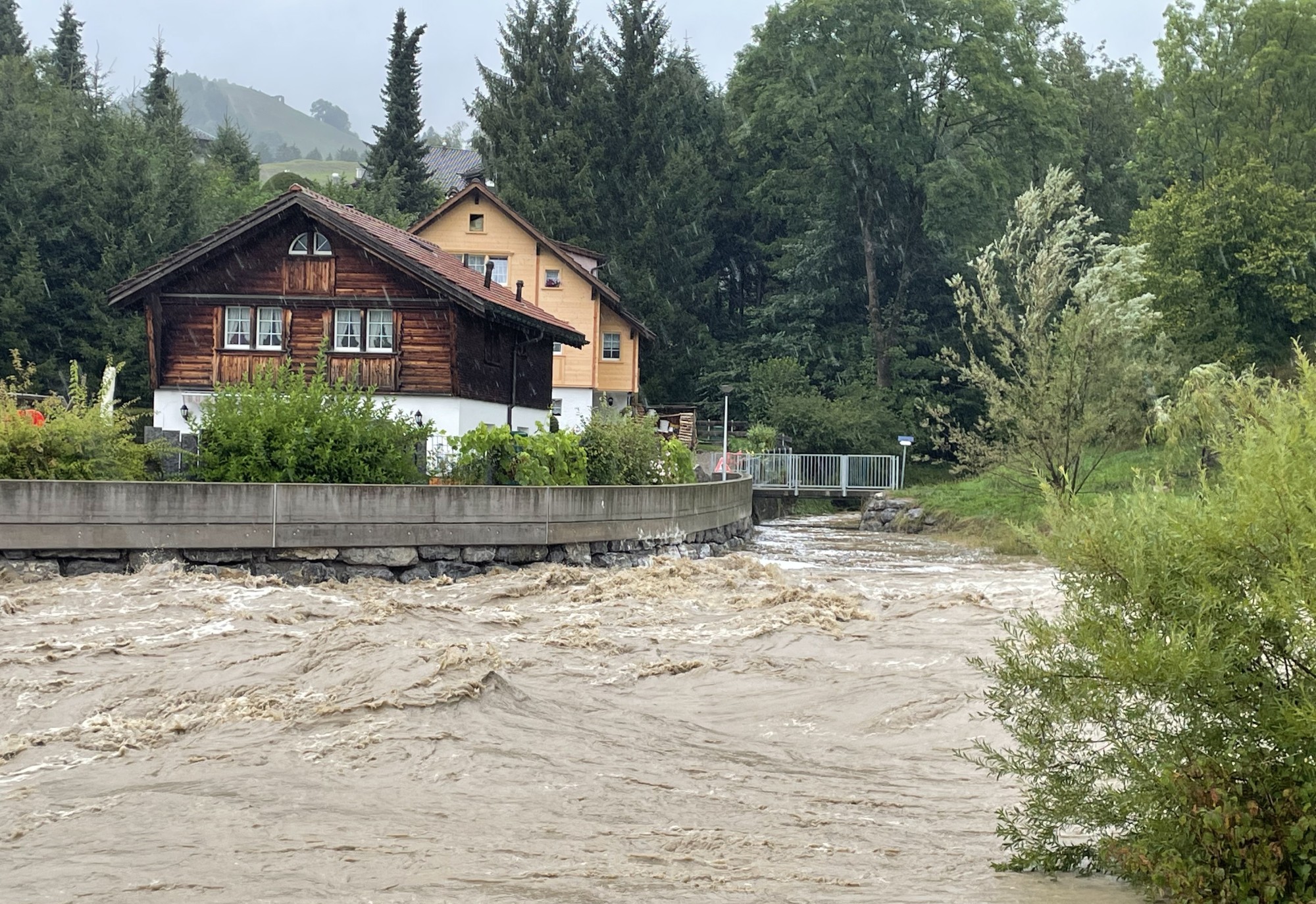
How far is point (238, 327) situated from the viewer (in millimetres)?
32312

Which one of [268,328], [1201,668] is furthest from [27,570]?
[268,328]

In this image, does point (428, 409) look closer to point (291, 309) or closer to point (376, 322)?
point (376, 322)

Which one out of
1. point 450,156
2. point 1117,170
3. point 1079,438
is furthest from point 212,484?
point 450,156

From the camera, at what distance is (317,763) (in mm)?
8750

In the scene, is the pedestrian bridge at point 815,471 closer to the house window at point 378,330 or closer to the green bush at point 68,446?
the house window at point 378,330

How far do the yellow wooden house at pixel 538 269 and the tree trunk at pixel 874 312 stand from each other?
13.5m

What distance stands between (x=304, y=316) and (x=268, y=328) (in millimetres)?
1025

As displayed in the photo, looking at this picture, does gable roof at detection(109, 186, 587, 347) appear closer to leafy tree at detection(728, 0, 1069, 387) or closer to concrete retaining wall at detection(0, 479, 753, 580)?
concrete retaining wall at detection(0, 479, 753, 580)

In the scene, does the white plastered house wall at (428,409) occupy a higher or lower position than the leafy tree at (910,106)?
lower

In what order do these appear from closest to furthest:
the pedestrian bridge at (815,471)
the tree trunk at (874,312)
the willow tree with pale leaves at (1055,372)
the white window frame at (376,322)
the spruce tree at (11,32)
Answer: the willow tree with pale leaves at (1055,372), the white window frame at (376,322), the pedestrian bridge at (815,471), the tree trunk at (874,312), the spruce tree at (11,32)

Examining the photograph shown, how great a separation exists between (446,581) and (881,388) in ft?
127

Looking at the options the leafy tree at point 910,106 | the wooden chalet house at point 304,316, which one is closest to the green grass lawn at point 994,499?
the wooden chalet house at point 304,316

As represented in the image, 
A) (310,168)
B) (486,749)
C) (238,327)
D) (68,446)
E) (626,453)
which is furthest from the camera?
(310,168)

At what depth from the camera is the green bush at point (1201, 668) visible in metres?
4.95
